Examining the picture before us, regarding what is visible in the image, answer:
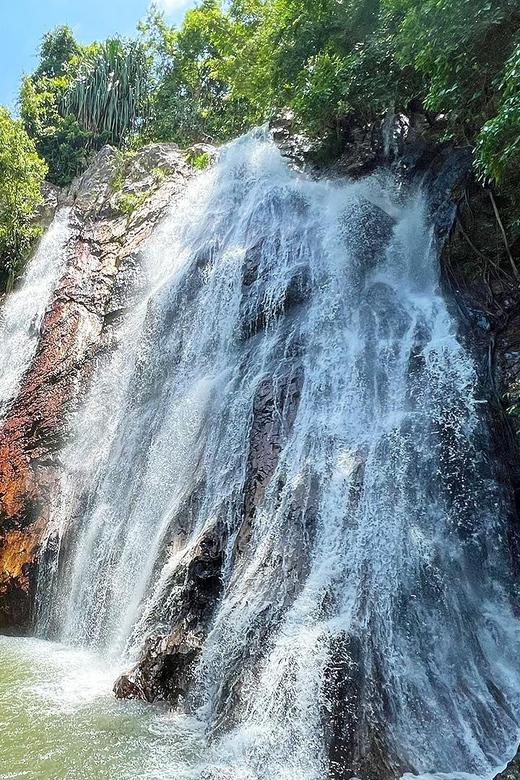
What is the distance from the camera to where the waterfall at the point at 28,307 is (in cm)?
1394

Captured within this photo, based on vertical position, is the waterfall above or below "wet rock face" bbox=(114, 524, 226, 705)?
above

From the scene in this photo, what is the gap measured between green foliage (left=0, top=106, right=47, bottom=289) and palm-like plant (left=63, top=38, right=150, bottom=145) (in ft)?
20.3

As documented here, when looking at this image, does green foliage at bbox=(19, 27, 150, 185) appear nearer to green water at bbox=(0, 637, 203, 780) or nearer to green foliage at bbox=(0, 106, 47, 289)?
green foliage at bbox=(0, 106, 47, 289)

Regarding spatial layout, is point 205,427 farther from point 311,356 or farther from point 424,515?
point 424,515

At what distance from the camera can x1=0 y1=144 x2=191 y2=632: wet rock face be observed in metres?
10.2

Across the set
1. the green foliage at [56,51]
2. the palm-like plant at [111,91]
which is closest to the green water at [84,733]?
the palm-like plant at [111,91]

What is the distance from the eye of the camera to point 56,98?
85.2ft

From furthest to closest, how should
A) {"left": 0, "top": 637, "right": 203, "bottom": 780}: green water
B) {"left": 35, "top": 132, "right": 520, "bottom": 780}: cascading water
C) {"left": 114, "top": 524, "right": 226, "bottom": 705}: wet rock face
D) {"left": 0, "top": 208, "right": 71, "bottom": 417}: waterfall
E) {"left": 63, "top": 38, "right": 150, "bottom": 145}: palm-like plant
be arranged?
{"left": 63, "top": 38, "right": 150, "bottom": 145}: palm-like plant
{"left": 0, "top": 208, "right": 71, "bottom": 417}: waterfall
{"left": 114, "top": 524, "right": 226, "bottom": 705}: wet rock face
{"left": 35, "top": 132, "right": 520, "bottom": 780}: cascading water
{"left": 0, "top": 637, "right": 203, "bottom": 780}: green water

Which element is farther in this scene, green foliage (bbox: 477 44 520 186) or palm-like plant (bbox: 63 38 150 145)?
palm-like plant (bbox: 63 38 150 145)

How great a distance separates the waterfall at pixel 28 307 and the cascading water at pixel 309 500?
104 inches

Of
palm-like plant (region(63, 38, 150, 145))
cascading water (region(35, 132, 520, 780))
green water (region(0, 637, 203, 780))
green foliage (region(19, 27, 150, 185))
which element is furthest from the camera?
palm-like plant (region(63, 38, 150, 145))

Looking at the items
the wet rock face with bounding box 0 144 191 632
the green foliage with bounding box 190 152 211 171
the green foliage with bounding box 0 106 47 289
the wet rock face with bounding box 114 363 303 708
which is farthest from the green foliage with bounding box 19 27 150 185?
the wet rock face with bounding box 114 363 303 708

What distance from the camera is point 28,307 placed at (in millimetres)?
16422

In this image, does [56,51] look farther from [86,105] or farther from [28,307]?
[28,307]
